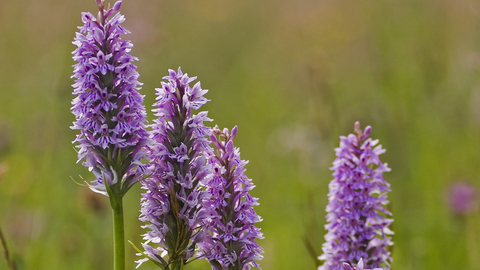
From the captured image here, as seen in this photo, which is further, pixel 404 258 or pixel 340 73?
pixel 340 73

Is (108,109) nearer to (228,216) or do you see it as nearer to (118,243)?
(118,243)

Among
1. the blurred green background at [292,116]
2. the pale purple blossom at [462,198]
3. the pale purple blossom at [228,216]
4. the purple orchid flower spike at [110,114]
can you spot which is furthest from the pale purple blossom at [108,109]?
the pale purple blossom at [462,198]

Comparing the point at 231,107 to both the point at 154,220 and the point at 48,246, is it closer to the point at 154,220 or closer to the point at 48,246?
the point at 48,246

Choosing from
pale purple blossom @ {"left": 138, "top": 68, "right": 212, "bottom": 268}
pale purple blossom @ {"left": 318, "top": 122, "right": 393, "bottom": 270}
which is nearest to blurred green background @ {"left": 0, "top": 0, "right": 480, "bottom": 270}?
pale purple blossom @ {"left": 318, "top": 122, "right": 393, "bottom": 270}

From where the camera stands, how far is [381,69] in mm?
8688

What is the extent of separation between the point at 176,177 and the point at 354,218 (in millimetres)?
1201

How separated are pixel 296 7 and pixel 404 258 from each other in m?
13.6

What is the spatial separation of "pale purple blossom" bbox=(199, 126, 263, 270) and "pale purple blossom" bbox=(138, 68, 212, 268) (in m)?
0.07

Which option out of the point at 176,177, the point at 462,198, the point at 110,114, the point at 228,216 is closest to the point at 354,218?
the point at 228,216

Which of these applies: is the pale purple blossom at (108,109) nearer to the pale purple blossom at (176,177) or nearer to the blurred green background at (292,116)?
the pale purple blossom at (176,177)

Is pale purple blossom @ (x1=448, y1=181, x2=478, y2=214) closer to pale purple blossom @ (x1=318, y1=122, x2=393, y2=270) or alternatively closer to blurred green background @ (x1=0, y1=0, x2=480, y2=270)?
blurred green background @ (x1=0, y1=0, x2=480, y2=270)

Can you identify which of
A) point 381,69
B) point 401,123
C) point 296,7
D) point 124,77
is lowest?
point 124,77

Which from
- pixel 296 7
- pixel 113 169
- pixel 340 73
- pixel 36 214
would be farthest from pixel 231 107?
pixel 113 169

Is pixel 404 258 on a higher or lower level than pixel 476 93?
lower
